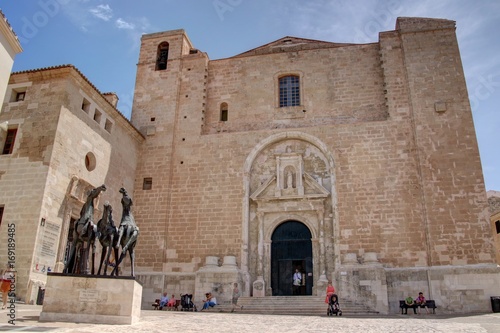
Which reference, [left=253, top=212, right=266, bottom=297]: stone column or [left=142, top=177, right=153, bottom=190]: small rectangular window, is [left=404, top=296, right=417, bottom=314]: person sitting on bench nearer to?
[left=253, top=212, right=266, bottom=297]: stone column

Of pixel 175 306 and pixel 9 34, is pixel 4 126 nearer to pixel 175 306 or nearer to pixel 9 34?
pixel 9 34

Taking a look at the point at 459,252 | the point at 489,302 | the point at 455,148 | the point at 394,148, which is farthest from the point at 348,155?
the point at 489,302

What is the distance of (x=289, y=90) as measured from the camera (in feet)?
61.6

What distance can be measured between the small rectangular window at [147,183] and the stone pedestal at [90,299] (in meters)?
9.87

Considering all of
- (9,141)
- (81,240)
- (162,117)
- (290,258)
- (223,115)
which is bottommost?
(81,240)

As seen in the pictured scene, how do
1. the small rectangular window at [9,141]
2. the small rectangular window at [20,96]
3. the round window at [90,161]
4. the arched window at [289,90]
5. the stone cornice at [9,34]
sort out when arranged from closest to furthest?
the stone cornice at [9,34], the small rectangular window at [9,141], the small rectangular window at [20,96], the round window at [90,161], the arched window at [289,90]

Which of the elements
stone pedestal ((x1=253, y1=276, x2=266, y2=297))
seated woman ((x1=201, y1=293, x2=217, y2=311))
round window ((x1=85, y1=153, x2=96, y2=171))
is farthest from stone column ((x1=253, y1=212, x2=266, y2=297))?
round window ((x1=85, y1=153, x2=96, y2=171))

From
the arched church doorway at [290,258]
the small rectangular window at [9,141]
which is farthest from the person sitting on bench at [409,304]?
the small rectangular window at [9,141]

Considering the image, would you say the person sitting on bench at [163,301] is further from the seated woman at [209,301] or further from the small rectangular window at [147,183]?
the small rectangular window at [147,183]

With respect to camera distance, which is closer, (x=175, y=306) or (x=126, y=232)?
(x=126, y=232)

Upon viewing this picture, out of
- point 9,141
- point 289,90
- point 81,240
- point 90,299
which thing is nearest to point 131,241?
→ point 81,240

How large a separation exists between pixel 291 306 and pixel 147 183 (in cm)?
812

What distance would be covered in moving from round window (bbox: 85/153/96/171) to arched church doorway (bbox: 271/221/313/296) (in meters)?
7.01

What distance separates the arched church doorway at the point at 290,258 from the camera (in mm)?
15641
